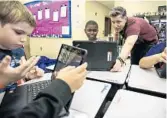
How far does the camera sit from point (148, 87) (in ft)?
2.99

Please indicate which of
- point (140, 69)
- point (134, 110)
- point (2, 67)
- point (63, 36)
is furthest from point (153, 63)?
point (63, 36)

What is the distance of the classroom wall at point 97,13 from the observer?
570 cm

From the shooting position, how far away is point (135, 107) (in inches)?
28.3

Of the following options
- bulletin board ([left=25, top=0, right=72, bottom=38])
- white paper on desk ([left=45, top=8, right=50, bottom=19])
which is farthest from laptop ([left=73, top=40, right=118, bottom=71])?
white paper on desk ([left=45, top=8, right=50, bottom=19])

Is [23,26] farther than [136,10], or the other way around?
[136,10]

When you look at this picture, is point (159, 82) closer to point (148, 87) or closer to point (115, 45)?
point (148, 87)

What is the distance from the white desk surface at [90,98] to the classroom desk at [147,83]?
15cm

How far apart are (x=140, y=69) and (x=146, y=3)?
13.3 ft

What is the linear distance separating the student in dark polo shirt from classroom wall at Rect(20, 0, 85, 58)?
3.46ft

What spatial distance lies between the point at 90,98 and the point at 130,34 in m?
1.05

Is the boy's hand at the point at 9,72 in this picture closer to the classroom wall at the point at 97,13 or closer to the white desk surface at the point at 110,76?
the white desk surface at the point at 110,76

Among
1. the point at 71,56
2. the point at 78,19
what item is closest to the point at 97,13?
the point at 78,19

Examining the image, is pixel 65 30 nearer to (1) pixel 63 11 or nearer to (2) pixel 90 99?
(1) pixel 63 11

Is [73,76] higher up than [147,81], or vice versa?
[73,76]
